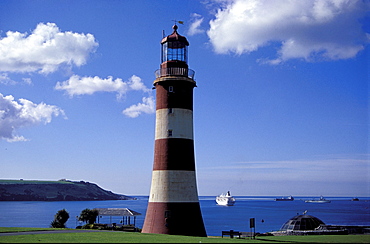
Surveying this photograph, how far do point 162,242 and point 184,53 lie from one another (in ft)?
50.4

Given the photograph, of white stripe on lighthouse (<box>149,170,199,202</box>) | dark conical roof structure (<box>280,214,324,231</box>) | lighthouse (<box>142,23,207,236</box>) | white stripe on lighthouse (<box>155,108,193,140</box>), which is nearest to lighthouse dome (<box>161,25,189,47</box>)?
lighthouse (<box>142,23,207,236</box>)

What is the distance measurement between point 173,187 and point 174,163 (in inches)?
62.5

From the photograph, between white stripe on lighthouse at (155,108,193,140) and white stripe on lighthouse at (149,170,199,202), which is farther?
white stripe on lighthouse at (155,108,193,140)

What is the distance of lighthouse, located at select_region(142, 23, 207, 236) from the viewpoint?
26.5 metres

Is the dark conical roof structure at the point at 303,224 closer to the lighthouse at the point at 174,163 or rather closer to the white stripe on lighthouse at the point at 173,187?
the lighthouse at the point at 174,163

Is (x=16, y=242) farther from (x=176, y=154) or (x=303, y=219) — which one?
(x=303, y=219)

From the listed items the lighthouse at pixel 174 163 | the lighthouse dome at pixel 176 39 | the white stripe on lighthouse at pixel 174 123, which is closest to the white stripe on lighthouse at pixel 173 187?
the lighthouse at pixel 174 163

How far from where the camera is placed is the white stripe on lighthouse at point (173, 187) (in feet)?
87.1

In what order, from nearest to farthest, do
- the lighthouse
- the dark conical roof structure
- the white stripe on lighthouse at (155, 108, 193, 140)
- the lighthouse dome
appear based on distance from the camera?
1. the lighthouse
2. the white stripe on lighthouse at (155, 108, 193, 140)
3. the lighthouse dome
4. the dark conical roof structure

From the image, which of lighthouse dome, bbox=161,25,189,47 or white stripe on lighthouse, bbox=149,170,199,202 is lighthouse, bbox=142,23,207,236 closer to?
white stripe on lighthouse, bbox=149,170,199,202

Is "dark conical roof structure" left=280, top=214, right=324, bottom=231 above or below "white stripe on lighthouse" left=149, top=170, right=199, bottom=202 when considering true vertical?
below

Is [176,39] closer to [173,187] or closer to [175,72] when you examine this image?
[175,72]

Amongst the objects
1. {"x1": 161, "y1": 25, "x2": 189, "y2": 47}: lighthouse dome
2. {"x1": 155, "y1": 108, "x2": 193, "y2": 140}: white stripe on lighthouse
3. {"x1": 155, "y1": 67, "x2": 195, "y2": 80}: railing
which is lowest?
{"x1": 155, "y1": 108, "x2": 193, "y2": 140}: white stripe on lighthouse

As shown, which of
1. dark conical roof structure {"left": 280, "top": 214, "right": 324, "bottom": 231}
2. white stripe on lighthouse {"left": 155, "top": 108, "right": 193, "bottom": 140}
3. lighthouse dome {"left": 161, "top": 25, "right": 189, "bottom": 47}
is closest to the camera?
white stripe on lighthouse {"left": 155, "top": 108, "right": 193, "bottom": 140}
